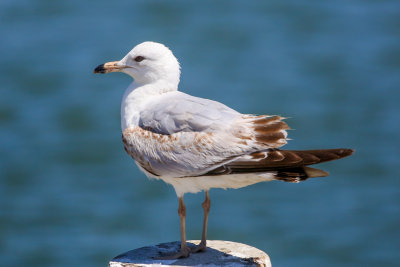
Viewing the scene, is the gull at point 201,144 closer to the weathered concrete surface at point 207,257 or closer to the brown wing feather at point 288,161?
the brown wing feather at point 288,161

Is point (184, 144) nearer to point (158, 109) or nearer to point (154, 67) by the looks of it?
point (158, 109)

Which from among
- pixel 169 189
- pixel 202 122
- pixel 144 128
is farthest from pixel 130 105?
pixel 169 189

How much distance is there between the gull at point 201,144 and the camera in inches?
211

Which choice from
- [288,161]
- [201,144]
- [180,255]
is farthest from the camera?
[180,255]

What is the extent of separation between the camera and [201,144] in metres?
5.59

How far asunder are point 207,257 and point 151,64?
1.60m

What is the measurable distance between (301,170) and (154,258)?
4.46 feet

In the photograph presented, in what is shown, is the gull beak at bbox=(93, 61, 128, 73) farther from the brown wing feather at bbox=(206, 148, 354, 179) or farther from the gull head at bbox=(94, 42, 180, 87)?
the brown wing feather at bbox=(206, 148, 354, 179)

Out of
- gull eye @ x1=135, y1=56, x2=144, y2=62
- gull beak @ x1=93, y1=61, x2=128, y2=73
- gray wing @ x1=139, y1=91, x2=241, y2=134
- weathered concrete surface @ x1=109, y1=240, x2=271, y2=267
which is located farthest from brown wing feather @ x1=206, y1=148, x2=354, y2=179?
gull beak @ x1=93, y1=61, x2=128, y2=73

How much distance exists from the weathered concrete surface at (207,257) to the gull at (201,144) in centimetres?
11

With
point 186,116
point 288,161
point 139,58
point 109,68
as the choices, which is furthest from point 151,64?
point 288,161

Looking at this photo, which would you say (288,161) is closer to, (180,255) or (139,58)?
(180,255)

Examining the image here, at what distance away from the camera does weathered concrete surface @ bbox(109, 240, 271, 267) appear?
18.6 feet

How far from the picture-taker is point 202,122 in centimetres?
562
